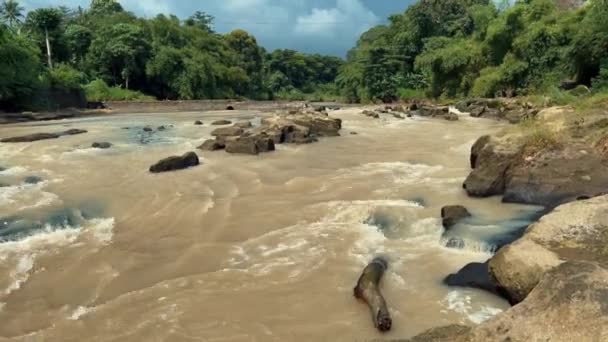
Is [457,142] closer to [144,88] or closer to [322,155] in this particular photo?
[322,155]

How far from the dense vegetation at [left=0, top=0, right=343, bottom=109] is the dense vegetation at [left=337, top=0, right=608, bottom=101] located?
594 inches

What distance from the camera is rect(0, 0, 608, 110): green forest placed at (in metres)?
29.5

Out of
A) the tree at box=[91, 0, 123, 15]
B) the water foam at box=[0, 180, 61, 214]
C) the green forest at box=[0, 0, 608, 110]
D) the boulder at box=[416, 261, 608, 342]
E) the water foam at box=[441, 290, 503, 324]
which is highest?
the tree at box=[91, 0, 123, 15]

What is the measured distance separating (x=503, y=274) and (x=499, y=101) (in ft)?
83.6

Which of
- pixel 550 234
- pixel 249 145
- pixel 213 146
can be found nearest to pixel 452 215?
pixel 550 234

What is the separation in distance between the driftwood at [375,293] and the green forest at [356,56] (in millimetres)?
14564

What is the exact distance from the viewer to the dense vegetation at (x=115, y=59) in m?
31.1

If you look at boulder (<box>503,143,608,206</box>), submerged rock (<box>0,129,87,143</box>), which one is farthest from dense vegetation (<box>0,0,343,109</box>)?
boulder (<box>503,143,608,206</box>)

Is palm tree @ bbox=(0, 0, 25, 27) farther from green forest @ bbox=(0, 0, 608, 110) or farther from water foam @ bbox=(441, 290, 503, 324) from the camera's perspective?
water foam @ bbox=(441, 290, 503, 324)

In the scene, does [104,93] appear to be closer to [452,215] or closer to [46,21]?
[46,21]

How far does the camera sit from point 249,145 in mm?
14695

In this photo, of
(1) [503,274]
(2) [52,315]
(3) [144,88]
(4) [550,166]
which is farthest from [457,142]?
(3) [144,88]

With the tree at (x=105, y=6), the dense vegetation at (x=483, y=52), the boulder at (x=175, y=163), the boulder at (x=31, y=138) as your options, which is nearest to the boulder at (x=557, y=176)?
the boulder at (x=175, y=163)

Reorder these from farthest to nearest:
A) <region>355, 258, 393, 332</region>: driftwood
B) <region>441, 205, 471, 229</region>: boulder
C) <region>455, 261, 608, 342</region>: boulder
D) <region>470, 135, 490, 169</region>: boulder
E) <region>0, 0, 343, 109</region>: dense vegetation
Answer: <region>0, 0, 343, 109</region>: dense vegetation < <region>470, 135, 490, 169</region>: boulder < <region>441, 205, 471, 229</region>: boulder < <region>355, 258, 393, 332</region>: driftwood < <region>455, 261, 608, 342</region>: boulder
